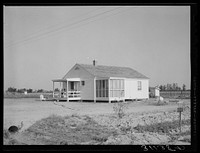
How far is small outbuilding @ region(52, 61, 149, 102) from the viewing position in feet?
18.8

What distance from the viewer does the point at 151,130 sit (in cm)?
507

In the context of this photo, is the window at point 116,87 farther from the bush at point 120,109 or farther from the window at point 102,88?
the bush at point 120,109

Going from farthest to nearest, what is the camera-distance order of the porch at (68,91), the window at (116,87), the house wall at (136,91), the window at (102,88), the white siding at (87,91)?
the window at (102,88), the white siding at (87,91), the window at (116,87), the porch at (68,91), the house wall at (136,91)

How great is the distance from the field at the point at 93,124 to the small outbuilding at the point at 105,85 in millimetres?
443

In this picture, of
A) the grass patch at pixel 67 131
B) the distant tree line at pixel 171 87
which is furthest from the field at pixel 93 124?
the distant tree line at pixel 171 87

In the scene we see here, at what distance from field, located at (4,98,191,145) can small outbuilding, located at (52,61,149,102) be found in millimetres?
443

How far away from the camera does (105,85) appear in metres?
6.66

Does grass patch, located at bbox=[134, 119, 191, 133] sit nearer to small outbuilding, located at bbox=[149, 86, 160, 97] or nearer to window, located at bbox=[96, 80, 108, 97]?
small outbuilding, located at bbox=[149, 86, 160, 97]

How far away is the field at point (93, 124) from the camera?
16.0 ft
